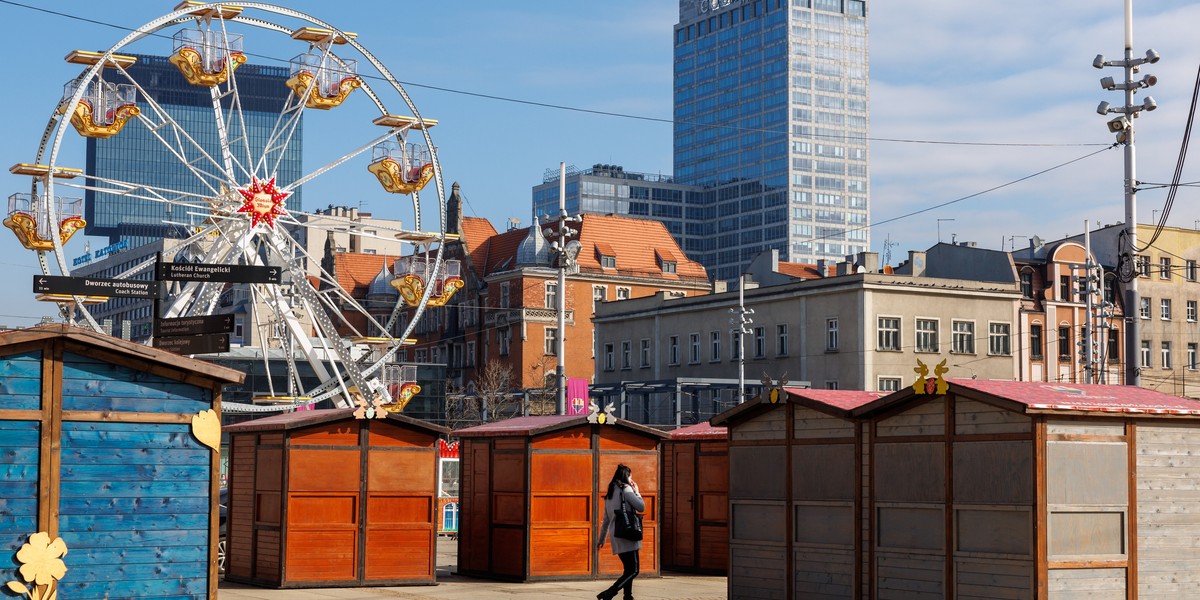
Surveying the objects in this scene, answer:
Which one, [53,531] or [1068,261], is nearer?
[53,531]

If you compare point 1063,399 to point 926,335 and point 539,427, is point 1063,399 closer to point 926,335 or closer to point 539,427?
point 539,427

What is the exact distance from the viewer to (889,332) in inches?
2830

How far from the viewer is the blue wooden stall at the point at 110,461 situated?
15.4 m

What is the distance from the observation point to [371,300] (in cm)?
11744

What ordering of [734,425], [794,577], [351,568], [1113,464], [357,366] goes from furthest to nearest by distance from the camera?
[357,366]
[351,568]
[734,425]
[794,577]
[1113,464]

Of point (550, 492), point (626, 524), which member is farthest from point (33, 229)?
point (626, 524)

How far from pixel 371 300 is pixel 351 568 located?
309ft

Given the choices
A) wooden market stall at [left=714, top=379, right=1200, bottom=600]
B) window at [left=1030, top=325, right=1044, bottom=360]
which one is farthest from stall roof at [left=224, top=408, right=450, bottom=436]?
window at [left=1030, top=325, right=1044, bottom=360]

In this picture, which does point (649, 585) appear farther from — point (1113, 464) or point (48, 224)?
point (48, 224)

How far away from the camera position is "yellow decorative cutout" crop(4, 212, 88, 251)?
116ft

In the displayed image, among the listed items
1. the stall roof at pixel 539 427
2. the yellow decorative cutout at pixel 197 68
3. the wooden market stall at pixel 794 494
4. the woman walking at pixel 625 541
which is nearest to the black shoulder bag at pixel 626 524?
the woman walking at pixel 625 541

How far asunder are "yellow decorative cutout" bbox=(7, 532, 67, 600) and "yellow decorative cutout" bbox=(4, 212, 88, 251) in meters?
21.4

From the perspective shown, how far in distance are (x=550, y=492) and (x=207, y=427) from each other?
994cm

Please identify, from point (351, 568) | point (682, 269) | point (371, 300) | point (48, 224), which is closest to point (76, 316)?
point (48, 224)
